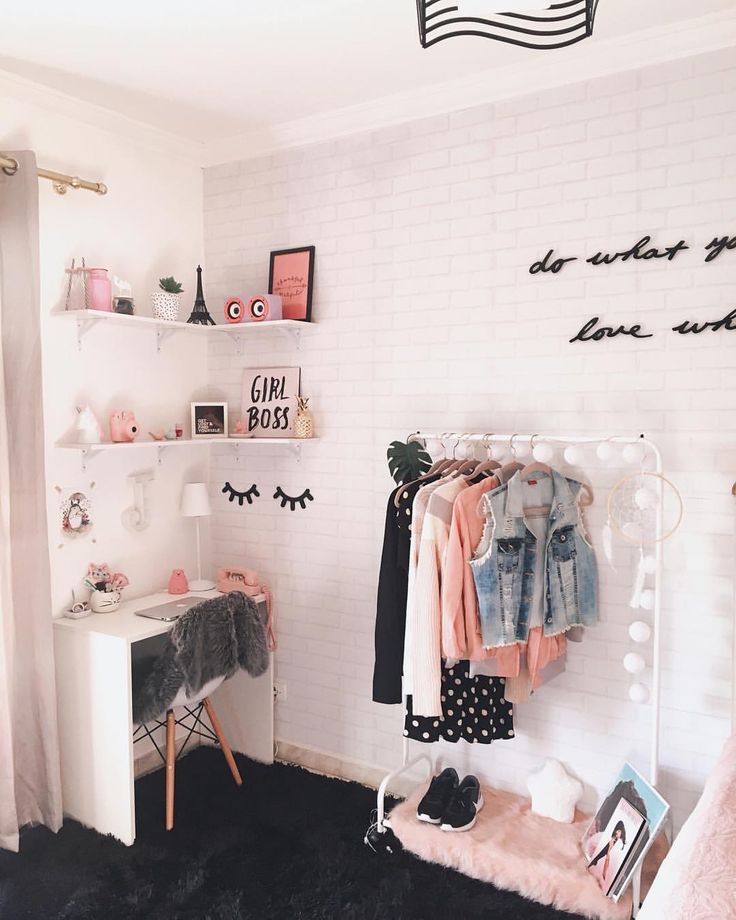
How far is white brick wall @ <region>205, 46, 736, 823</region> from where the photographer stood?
253cm

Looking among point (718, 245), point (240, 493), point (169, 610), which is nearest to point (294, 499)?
point (240, 493)

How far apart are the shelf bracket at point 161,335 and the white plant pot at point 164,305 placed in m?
0.14

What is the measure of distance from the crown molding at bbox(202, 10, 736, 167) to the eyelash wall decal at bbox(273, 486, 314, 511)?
1.50 metres

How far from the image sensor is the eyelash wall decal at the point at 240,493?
3564mm

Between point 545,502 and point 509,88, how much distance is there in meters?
1.51

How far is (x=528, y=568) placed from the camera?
2.59 m

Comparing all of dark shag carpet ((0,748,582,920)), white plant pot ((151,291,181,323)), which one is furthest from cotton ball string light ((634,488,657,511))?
white plant pot ((151,291,181,323))

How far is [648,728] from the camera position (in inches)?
105

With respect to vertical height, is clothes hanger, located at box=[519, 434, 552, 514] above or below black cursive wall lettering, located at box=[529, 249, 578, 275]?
below

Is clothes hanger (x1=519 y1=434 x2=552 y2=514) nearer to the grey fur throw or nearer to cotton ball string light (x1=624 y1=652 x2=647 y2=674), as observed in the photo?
cotton ball string light (x1=624 y1=652 x2=647 y2=674)

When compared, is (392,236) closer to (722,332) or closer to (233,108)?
(233,108)

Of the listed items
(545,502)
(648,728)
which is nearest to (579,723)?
(648,728)

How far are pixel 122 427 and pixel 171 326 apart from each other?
497 millimetres

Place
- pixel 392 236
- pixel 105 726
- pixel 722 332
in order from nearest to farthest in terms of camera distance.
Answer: pixel 722 332
pixel 105 726
pixel 392 236
